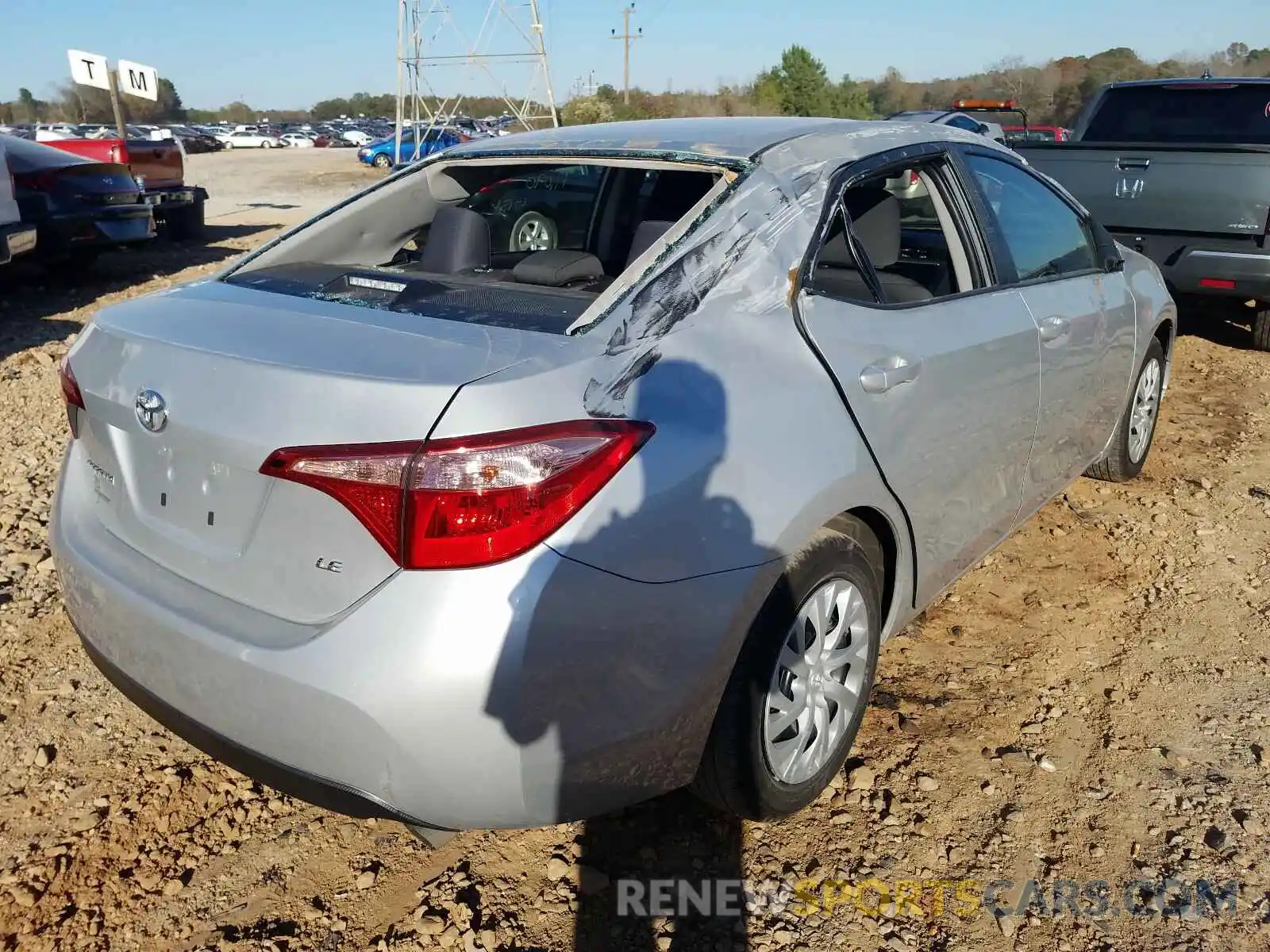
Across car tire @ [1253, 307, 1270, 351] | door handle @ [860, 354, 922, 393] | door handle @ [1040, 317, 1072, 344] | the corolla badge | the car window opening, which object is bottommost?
car tire @ [1253, 307, 1270, 351]

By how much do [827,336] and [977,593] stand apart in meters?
1.86

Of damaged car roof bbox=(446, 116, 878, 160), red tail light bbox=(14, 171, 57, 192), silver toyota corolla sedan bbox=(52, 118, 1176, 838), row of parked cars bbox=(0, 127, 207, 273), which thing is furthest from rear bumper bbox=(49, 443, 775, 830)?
red tail light bbox=(14, 171, 57, 192)

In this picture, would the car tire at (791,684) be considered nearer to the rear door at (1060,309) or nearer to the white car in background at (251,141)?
the rear door at (1060,309)

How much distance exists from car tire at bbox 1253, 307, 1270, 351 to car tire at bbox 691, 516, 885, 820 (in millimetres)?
6144

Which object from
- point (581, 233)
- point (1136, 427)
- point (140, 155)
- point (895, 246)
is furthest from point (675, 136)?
point (140, 155)

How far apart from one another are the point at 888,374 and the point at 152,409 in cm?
165

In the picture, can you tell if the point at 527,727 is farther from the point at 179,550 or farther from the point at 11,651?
the point at 11,651

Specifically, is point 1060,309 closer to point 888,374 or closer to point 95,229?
point 888,374

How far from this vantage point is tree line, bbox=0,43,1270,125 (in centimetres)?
5034

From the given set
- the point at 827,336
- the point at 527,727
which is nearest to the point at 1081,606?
the point at 827,336

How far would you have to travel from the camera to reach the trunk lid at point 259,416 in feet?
6.04

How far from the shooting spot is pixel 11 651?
3.34 m

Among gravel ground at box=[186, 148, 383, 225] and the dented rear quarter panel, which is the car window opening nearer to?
the dented rear quarter panel

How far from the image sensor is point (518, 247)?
4086 millimetres
